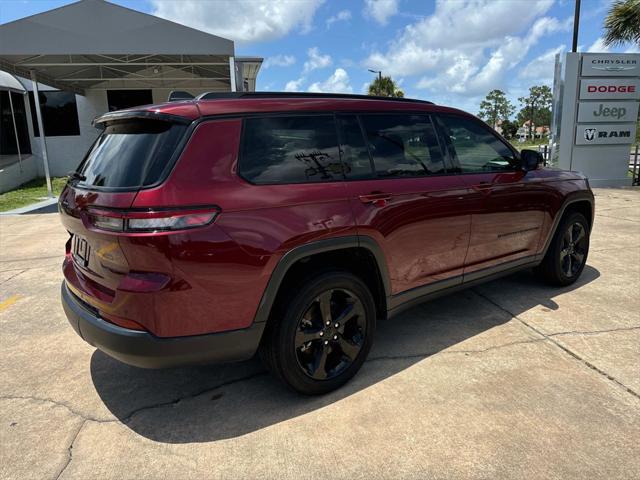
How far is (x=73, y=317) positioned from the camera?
109 inches

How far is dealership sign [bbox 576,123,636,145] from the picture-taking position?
13.2 meters

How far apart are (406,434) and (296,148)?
69.0 inches

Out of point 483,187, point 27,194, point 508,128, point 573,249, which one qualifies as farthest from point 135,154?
point 508,128

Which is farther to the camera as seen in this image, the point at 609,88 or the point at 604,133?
the point at 604,133

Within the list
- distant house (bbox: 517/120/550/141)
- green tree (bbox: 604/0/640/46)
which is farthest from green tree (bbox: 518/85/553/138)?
green tree (bbox: 604/0/640/46)

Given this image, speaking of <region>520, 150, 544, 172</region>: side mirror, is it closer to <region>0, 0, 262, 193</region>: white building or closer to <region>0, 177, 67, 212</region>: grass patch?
<region>0, 0, 262, 193</region>: white building

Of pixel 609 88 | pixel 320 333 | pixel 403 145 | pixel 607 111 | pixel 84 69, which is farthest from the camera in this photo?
pixel 84 69

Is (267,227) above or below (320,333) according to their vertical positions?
above

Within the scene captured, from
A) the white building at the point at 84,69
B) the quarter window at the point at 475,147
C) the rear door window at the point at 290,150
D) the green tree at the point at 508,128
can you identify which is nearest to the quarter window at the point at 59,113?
the white building at the point at 84,69

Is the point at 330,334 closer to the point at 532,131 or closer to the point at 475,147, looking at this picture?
the point at 475,147

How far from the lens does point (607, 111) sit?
13.2 m

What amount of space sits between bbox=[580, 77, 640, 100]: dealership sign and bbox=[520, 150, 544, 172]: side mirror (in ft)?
35.6

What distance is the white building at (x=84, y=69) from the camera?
31.0 feet

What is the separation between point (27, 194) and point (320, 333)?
1414cm
